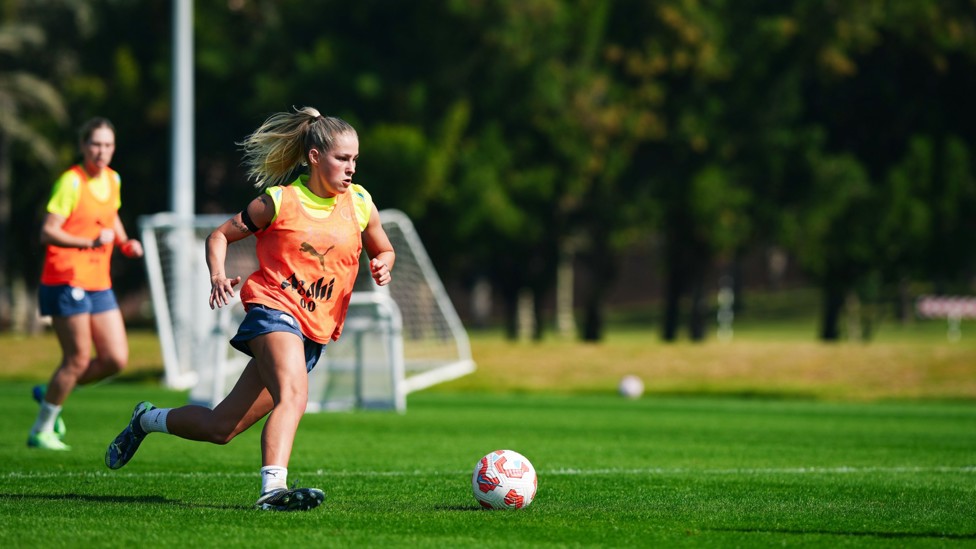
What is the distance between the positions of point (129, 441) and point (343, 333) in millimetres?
9223

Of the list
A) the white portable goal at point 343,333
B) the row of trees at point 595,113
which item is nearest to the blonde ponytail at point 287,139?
the white portable goal at point 343,333

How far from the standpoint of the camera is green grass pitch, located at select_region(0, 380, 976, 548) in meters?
6.00

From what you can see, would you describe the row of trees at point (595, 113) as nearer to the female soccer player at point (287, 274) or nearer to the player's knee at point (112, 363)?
the player's knee at point (112, 363)

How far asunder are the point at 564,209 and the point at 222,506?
105 feet

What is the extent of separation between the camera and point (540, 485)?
819cm

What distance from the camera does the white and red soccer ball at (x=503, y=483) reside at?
22.4 feet

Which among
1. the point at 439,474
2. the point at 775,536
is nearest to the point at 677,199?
the point at 439,474

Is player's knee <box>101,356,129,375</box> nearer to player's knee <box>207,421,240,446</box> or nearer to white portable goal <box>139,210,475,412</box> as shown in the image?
player's knee <box>207,421,240,446</box>

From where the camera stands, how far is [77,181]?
33.9ft

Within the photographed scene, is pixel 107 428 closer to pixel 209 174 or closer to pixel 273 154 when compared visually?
pixel 273 154

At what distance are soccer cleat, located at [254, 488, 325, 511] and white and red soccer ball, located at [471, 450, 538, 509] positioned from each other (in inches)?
33.7

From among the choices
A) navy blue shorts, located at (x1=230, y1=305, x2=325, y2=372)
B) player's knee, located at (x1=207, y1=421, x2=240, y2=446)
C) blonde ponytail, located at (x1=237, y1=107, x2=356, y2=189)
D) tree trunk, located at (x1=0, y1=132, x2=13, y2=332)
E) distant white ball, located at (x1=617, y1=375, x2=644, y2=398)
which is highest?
tree trunk, located at (x1=0, y1=132, x2=13, y2=332)

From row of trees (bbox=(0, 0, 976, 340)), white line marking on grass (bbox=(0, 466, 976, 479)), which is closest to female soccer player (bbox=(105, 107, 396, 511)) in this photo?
white line marking on grass (bbox=(0, 466, 976, 479))

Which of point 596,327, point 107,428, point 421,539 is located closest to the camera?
point 421,539
